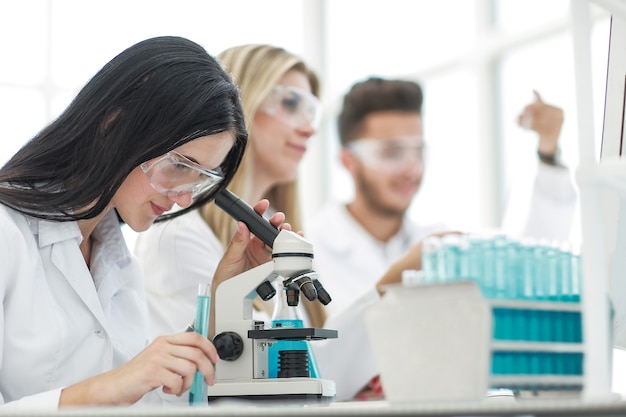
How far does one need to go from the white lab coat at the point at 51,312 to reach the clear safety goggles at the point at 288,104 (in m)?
1.06

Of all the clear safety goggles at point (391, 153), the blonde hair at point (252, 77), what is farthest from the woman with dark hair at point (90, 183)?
the clear safety goggles at point (391, 153)

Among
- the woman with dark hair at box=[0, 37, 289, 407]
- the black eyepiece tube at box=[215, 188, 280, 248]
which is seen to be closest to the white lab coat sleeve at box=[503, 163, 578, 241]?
the black eyepiece tube at box=[215, 188, 280, 248]

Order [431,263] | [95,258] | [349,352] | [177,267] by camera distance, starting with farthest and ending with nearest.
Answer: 1. [349,352]
2. [177,267]
3. [95,258]
4. [431,263]

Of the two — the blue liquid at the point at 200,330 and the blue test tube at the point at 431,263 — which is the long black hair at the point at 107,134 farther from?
the blue test tube at the point at 431,263

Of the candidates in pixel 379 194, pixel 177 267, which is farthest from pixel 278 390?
pixel 379 194

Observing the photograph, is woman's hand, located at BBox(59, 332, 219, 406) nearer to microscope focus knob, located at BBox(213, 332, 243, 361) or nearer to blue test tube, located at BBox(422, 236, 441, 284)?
microscope focus knob, located at BBox(213, 332, 243, 361)

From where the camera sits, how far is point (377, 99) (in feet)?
12.9

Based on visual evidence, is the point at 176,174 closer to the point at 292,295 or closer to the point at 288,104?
the point at 292,295

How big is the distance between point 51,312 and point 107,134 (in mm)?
387

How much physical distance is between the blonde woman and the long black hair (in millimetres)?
695

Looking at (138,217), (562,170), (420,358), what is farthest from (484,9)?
(420,358)

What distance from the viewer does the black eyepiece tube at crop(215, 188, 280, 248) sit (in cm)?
207

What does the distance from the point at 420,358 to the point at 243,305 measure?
0.77 meters

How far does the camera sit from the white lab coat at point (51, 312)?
175 centimetres
